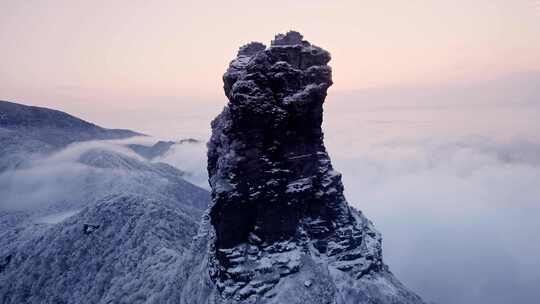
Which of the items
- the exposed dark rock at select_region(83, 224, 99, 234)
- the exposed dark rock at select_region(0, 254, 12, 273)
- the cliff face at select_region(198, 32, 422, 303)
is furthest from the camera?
the exposed dark rock at select_region(83, 224, 99, 234)

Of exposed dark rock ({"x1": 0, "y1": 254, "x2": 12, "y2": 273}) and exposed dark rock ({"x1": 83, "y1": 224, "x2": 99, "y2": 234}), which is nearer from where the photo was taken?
exposed dark rock ({"x1": 0, "y1": 254, "x2": 12, "y2": 273})

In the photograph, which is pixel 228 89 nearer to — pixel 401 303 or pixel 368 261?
pixel 368 261

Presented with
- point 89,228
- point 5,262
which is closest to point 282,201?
point 89,228

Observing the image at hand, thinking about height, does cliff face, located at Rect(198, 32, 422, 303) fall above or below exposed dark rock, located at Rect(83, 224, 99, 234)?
above

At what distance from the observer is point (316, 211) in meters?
67.2

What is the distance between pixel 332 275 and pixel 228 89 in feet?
128

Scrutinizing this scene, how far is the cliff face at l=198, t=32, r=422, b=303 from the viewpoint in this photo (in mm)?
60250

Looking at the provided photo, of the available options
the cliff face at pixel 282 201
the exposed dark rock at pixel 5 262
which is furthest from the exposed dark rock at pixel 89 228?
the cliff face at pixel 282 201

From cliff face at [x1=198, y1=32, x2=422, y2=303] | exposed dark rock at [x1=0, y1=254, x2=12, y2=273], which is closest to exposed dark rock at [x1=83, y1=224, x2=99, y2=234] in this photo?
exposed dark rock at [x1=0, y1=254, x2=12, y2=273]

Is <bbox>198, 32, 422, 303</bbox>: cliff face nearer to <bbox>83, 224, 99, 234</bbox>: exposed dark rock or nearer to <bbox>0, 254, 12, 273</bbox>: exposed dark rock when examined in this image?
<bbox>83, 224, 99, 234</bbox>: exposed dark rock

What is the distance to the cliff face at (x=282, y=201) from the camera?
60.2 m

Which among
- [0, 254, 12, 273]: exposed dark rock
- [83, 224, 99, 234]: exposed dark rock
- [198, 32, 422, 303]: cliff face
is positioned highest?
[198, 32, 422, 303]: cliff face

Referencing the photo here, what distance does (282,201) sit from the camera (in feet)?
211

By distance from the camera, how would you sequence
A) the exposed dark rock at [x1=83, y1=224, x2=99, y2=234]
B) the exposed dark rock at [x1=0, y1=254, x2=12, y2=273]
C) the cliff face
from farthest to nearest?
the exposed dark rock at [x1=83, y1=224, x2=99, y2=234] < the exposed dark rock at [x1=0, y1=254, x2=12, y2=273] < the cliff face
